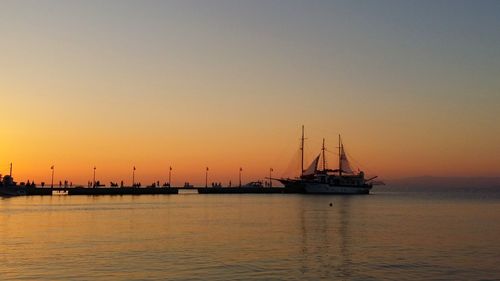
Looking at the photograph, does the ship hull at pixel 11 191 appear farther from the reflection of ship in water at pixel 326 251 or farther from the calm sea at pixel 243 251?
the reflection of ship in water at pixel 326 251

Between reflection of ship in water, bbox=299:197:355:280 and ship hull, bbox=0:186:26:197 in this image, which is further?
ship hull, bbox=0:186:26:197

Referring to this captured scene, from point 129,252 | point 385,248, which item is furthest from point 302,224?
point 129,252

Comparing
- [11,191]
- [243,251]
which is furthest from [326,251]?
[11,191]

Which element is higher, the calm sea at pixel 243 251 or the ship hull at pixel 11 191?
the ship hull at pixel 11 191

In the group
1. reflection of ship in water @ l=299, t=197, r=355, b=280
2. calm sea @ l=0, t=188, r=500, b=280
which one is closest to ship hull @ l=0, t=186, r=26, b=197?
calm sea @ l=0, t=188, r=500, b=280

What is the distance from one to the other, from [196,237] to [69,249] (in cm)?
1230

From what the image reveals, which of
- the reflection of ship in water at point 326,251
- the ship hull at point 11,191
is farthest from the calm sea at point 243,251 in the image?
the ship hull at point 11,191

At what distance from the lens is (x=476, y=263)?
37.6m

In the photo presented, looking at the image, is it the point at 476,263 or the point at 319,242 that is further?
the point at 319,242

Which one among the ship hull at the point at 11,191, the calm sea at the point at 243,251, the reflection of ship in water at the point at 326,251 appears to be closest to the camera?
the calm sea at the point at 243,251

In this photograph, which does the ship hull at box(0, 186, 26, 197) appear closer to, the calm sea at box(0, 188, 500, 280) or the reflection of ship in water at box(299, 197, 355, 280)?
the calm sea at box(0, 188, 500, 280)

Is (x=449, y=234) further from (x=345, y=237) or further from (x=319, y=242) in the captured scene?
(x=319, y=242)

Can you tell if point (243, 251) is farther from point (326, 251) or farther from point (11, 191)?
point (11, 191)

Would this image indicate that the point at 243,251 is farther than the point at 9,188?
No
